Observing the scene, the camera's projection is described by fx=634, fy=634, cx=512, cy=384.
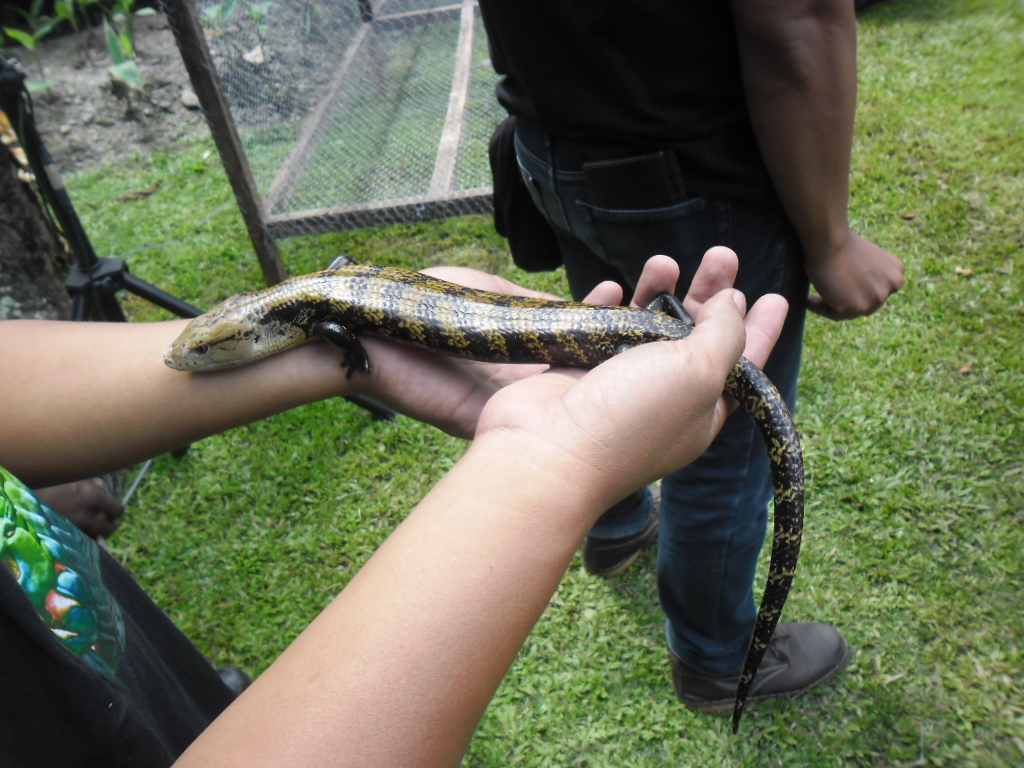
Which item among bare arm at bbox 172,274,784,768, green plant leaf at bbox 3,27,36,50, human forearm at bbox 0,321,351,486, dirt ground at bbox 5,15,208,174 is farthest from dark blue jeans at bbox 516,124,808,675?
green plant leaf at bbox 3,27,36,50

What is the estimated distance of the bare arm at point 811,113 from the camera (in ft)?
5.60

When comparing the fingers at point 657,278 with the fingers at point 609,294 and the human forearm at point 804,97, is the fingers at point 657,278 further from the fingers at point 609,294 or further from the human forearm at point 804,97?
the human forearm at point 804,97

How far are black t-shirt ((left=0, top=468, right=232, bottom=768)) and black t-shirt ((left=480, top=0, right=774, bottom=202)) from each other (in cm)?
177

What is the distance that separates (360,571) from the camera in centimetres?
112

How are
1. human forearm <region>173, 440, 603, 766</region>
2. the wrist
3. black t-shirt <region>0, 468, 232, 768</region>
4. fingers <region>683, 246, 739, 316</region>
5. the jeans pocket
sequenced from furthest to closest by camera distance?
the jeans pocket, fingers <region>683, 246, 739, 316</region>, the wrist, black t-shirt <region>0, 468, 232, 768</region>, human forearm <region>173, 440, 603, 766</region>

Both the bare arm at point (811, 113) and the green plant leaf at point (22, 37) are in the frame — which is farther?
the green plant leaf at point (22, 37)

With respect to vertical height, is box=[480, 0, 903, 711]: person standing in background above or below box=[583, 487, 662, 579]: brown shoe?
above

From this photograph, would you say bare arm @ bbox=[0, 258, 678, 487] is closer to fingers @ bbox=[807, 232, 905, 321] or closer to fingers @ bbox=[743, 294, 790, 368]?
fingers @ bbox=[743, 294, 790, 368]

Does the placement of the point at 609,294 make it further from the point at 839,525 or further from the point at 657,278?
the point at 839,525

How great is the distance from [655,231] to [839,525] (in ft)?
7.40

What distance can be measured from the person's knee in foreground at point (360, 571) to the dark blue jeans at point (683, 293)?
0.21 metres

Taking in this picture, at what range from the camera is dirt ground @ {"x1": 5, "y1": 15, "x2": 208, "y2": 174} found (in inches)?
329

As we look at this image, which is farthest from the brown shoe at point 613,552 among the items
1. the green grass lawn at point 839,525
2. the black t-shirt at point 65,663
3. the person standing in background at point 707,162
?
the black t-shirt at point 65,663

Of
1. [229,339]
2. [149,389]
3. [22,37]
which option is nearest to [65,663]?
[149,389]
